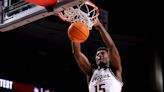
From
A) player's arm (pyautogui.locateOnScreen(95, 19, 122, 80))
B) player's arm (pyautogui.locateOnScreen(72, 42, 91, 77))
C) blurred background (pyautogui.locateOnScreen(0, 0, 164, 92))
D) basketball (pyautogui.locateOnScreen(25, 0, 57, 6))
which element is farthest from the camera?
blurred background (pyautogui.locateOnScreen(0, 0, 164, 92))

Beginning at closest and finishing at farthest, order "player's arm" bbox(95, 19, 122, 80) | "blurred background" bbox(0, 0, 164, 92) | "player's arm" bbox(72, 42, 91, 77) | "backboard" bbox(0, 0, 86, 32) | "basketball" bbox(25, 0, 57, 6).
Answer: "basketball" bbox(25, 0, 57, 6) → "backboard" bbox(0, 0, 86, 32) → "player's arm" bbox(95, 19, 122, 80) → "player's arm" bbox(72, 42, 91, 77) → "blurred background" bbox(0, 0, 164, 92)

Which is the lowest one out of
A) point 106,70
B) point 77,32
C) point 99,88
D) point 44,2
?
point 99,88

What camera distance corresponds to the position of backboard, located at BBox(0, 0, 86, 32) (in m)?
3.82

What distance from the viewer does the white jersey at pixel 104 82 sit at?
3.86 metres

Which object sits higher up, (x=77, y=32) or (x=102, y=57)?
(x=77, y=32)

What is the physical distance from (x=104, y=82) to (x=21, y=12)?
1.11 m

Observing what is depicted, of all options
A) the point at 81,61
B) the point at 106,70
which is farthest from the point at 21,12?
the point at 106,70

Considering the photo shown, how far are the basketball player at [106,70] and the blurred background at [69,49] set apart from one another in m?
3.37

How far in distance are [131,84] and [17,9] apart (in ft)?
16.0

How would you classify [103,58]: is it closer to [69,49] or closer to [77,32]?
[77,32]

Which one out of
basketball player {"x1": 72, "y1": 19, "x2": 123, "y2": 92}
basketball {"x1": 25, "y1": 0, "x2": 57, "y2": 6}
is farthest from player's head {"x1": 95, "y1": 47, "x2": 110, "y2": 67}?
basketball {"x1": 25, "y1": 0, "x2": 57, "y2": 6}

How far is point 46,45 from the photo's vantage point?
8438mm

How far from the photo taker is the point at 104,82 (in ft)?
12.7

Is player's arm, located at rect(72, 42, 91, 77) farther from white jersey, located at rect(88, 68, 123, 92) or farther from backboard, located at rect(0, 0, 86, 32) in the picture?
backboard, located at rect(0, 0, 86, 32)
